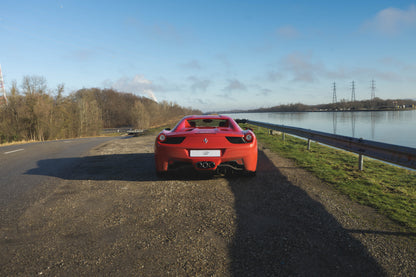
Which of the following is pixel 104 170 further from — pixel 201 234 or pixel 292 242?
pixel 292 242

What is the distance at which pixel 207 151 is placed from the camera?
4.55m

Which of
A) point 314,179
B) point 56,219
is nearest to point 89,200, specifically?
point 56,219

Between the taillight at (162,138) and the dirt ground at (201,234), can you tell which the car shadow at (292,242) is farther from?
the taillight at (162,138)

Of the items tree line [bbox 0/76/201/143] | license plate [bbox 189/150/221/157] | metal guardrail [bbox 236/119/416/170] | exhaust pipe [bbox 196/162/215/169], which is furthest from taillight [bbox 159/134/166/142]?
tree line [bbox 0/76/201/143]

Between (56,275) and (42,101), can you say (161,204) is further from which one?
(42,101)

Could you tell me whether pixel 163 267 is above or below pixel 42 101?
below

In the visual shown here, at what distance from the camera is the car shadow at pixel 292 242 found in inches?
80.0

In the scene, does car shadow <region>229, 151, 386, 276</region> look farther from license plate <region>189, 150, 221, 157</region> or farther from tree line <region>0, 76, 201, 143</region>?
tree line <region>0, 76, 201, 143</region>

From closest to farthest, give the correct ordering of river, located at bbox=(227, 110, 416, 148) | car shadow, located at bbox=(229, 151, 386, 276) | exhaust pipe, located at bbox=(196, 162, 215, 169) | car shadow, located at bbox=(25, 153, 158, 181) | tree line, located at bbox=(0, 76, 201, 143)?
car shadow, located at bbox=(229, 151, 386, 276), exhaust pipe, located at bbox=(196, 162, 215, 169), car shadow, located at bbox=(25, 153, 158, 181), river, located at bbox=(227, 110, 416, 148), tree line, located at bbox=(0, 76, 201, 143)

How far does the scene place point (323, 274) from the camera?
1953 mm

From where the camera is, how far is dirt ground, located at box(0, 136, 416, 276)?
208 centimetres

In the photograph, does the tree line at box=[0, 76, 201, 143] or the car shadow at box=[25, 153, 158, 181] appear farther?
the tree line at box=[0, 76, 201, 143]

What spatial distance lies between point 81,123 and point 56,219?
47565 millimetres

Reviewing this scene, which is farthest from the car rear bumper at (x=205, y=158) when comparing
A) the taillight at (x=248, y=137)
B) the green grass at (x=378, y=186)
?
Answer: the green grass at (x=378, y=186)
